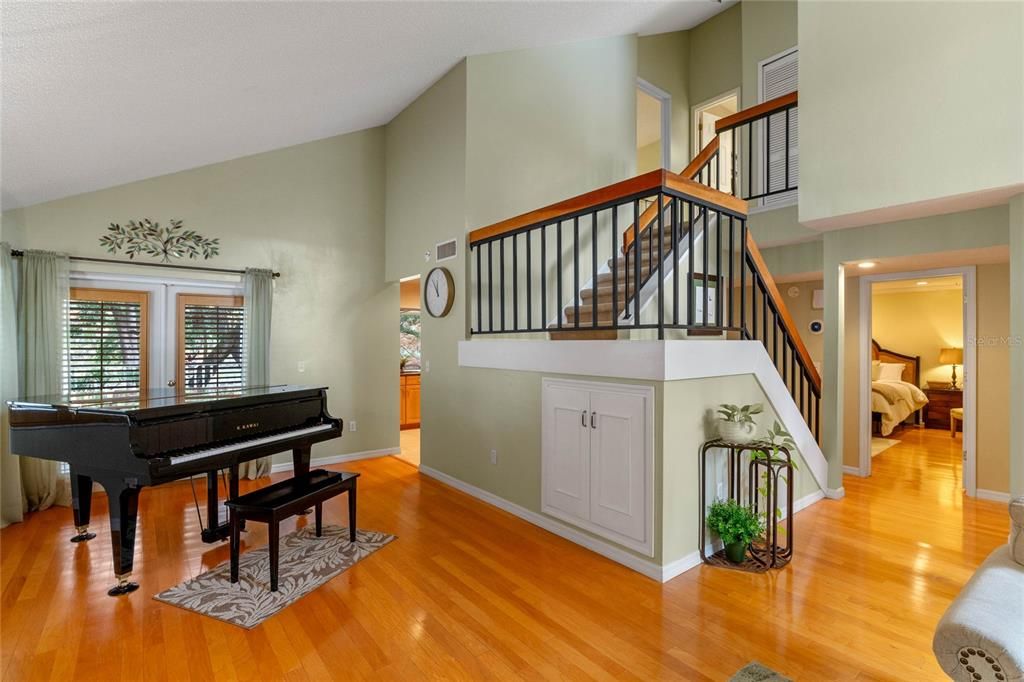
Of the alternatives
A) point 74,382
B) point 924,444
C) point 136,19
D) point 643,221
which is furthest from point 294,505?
point 924,444

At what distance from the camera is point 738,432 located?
3.12 metres

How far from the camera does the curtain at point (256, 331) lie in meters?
4.95

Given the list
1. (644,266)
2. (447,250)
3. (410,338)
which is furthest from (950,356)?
(410,338)

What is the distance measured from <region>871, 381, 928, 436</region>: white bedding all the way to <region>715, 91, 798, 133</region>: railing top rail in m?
4.12

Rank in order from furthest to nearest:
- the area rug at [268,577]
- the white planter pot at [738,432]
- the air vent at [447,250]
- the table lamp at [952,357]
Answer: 1. the table lamp at [952,357]
2. the air vent at [447,250]
3. the white planter pot at [738,432]
4. the area rug at [268,577]

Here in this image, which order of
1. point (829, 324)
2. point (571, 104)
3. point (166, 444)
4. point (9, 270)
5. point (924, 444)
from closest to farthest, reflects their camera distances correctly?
point (166, 444)
point (9, 270)
point (829, 324)
point (571, 104)
point (924, 444)

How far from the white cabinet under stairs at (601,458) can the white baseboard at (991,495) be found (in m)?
3.56

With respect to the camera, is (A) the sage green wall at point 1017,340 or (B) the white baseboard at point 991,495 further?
(B) the white baseboard at point 991,495

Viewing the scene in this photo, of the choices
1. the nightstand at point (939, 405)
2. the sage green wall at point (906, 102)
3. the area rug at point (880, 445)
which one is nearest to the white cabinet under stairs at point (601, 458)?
the sage green wall at point (906, 102)

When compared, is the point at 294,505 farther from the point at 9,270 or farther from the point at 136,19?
the point at 9,270

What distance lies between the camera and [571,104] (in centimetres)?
525

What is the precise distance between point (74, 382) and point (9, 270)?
96 centimetres

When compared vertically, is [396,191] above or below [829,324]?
above

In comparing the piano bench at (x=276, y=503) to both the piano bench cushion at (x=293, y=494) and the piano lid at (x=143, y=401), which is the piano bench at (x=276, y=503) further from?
the piano lid at (x=143, y=401)
